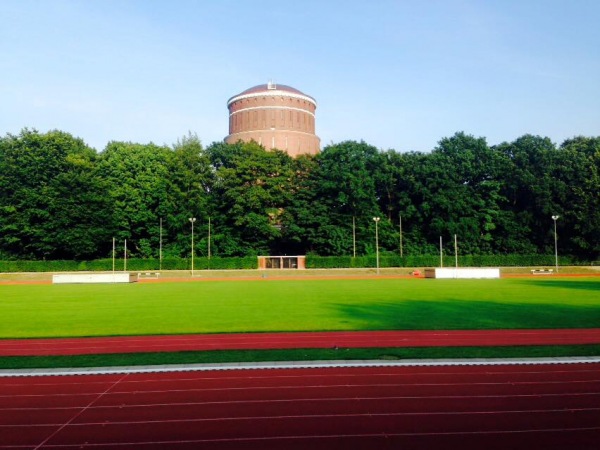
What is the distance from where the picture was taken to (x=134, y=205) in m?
54.4

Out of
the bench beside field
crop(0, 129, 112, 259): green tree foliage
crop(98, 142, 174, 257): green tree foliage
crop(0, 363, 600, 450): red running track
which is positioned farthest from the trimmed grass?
crop(98, 142, 174, 257): green tree foliage

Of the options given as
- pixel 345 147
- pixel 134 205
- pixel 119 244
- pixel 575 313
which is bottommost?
pixel 575 313

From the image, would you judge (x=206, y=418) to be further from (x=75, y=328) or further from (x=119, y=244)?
(x=119, y=244)

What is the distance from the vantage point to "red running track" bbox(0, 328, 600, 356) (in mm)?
11148

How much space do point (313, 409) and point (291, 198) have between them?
1988 inches

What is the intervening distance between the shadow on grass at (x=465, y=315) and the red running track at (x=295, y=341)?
994 millimetres

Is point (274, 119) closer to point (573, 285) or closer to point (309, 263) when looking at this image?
point (309, 263)

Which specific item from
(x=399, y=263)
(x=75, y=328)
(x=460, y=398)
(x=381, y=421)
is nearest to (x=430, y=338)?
(x=460, y=398)

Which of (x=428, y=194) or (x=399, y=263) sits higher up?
(x=428, y=194)

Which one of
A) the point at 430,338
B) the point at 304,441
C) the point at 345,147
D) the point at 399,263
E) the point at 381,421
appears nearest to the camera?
the point at 304,441

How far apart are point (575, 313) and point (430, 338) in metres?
7.11

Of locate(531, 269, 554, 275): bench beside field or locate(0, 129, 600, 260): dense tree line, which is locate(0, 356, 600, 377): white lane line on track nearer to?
locate(531, 269, 554, 275): bench beside field

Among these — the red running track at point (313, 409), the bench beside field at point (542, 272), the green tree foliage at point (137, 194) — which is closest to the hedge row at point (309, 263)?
the green tree foliage at point (137, 194)

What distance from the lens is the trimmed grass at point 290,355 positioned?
9.52 metres
